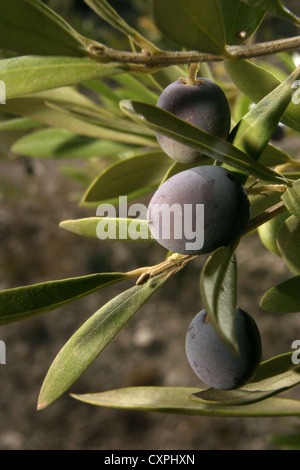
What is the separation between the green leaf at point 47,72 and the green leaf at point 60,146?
0.45 metres

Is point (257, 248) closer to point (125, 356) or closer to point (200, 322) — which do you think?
point (125, 356)

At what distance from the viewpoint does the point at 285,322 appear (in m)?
2.87

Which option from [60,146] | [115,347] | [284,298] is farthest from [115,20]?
[115,347]

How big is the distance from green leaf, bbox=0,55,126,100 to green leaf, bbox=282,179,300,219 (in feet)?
0.48

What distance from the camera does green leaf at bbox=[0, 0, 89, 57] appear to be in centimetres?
30

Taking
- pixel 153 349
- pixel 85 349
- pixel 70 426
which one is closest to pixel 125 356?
pixel 153 349

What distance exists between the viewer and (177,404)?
0.43m

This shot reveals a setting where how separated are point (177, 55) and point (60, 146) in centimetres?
52

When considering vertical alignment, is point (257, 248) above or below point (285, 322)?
above

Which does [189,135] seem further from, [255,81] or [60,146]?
[60,146]

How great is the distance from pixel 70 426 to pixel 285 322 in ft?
4.41

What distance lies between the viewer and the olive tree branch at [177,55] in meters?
0.35

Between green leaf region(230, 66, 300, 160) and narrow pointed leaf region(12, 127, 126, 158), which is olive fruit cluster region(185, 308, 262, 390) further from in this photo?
narrow pointed leaf region(12, 127, 126, 158)

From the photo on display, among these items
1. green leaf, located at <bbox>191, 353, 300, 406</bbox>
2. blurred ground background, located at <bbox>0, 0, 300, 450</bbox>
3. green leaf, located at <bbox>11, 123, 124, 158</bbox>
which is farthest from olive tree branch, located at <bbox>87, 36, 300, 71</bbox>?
blurred ground background, located at <bbox>0, 0, 300, 450</bbox>
